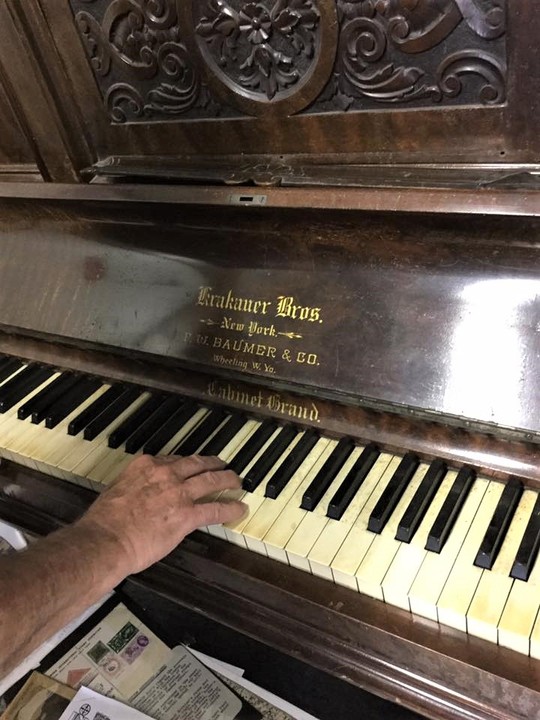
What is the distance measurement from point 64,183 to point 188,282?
386 mm

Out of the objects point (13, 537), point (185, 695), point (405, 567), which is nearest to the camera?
point (405, 567)

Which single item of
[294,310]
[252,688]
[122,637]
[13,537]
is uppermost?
[294,310]

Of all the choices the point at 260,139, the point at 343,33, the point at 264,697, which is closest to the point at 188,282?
the point at 260,139

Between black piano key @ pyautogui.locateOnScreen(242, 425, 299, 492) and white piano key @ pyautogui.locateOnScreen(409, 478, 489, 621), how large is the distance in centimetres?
38

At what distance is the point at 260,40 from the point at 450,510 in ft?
3.04

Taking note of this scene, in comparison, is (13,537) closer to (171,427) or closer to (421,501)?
(171,427)

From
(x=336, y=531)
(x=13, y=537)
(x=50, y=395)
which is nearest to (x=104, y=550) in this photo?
(x=336, y=531)

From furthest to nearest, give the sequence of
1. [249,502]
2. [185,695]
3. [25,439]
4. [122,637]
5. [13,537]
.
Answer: [13,537]
[122,637]
[185,695]
[25,439]
[249,502]

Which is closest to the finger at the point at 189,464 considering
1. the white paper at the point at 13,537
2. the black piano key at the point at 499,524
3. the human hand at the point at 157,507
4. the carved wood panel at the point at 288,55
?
the human hand at the point at 157,507

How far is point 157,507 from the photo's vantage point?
4.22 ft

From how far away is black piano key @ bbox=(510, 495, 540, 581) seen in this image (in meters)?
1.06

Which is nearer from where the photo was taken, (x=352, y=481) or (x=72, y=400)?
(x=352, y=481)

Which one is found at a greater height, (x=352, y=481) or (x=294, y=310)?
(x=294, y=310)

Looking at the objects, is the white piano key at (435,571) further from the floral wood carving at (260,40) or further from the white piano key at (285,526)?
the floral wood carving at (260,40)
